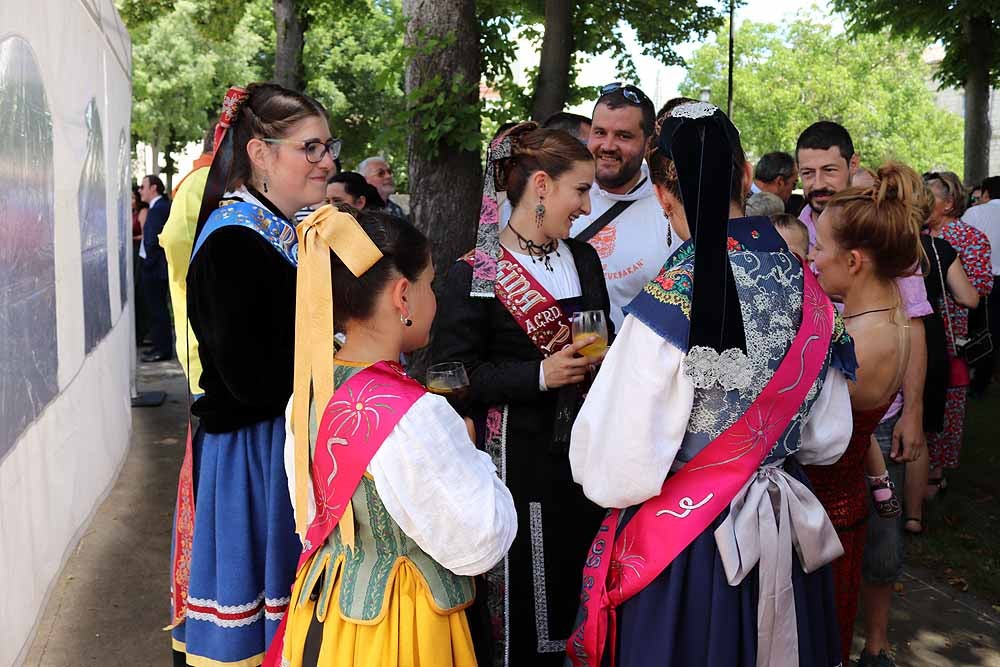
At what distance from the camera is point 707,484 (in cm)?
231

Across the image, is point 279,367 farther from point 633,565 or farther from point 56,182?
point 56,182

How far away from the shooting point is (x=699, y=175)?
7.38 feet

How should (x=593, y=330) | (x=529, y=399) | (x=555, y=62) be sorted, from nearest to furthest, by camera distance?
(x=593, y=330) < (x=529, y=399) < (x=555, y=62)

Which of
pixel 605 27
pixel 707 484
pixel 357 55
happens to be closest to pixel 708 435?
pixel 707 484

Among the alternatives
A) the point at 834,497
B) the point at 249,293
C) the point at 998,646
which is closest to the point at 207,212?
the point at 249,293

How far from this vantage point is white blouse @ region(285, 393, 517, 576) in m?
1.96

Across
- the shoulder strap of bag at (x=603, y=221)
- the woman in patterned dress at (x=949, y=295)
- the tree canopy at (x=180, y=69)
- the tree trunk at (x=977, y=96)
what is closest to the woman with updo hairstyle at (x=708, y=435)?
the shoulder strap of bag at (x=603, y=221)

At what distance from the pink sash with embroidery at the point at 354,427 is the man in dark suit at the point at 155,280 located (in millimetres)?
9086

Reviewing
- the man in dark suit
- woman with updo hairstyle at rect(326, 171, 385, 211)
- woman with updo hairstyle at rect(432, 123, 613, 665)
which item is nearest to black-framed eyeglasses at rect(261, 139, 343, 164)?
woman with updo hairstyle at rect(432, 123, 613, 665)

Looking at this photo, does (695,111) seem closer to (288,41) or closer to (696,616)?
(696,616)

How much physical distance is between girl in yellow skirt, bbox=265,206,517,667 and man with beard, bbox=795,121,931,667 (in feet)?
5.71

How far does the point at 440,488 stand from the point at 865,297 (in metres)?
1.67

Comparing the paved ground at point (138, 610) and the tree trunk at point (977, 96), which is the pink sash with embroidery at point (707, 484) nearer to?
the paved ground at point (138, 610)

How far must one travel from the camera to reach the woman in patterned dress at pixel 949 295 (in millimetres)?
5980
